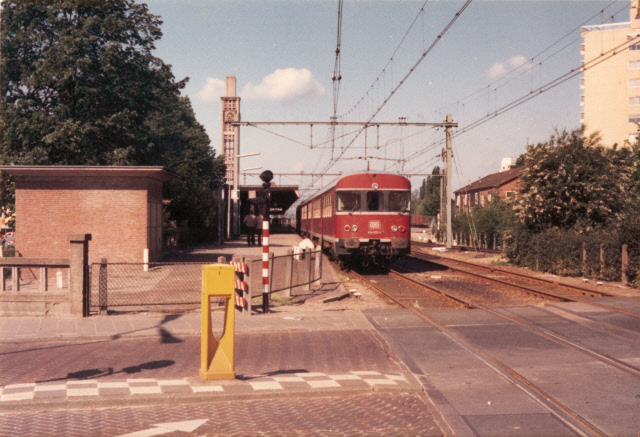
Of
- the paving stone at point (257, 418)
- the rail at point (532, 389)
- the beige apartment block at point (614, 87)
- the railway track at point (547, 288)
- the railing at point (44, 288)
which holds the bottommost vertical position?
the paving stone at point (257, 418)

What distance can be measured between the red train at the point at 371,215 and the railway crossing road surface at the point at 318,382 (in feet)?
35.2

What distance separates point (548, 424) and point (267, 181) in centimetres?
838

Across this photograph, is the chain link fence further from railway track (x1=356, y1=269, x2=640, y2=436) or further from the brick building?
railway track (x1=356, y1=269, x2=640, y2=436)

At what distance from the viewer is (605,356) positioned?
344 inches

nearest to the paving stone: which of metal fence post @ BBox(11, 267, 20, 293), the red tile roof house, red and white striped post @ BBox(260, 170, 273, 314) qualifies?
red and white striped post @ BBox(260, 170, 273, 314)

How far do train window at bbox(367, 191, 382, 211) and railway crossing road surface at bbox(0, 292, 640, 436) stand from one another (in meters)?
11.1

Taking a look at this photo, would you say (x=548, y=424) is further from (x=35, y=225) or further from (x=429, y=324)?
(x=35, y=225)

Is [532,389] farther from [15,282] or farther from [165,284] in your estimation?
[165,284]

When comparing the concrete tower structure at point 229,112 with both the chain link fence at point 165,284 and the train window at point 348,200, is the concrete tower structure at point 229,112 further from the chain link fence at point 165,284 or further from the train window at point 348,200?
the chain link fence at point 165,284

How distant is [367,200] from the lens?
2236cm

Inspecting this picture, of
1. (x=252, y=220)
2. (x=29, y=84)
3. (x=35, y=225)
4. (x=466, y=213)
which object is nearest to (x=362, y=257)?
(x=35, y=225)

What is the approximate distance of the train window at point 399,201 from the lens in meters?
22.5

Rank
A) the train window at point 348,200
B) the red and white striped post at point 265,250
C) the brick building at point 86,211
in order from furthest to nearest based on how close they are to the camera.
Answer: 1. the train window at point 348,200
2. the brick building at point 86,211
3. the red and white striped post at point 265,250

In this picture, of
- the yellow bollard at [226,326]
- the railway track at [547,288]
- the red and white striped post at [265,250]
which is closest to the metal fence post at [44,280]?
the red and white striped post at [265,250]
